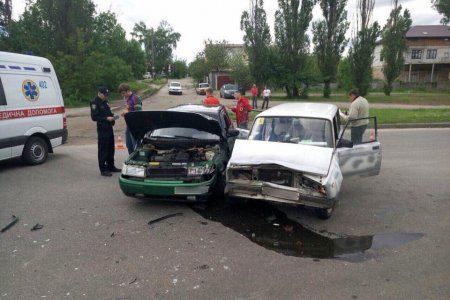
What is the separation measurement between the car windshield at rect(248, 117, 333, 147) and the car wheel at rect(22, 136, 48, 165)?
5408 mm

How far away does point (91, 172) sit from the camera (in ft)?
25.4

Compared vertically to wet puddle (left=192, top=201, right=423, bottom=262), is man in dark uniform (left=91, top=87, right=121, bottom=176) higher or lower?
higher

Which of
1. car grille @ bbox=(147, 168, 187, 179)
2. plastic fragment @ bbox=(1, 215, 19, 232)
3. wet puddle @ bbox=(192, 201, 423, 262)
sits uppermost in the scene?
car grille @ bbox=(147, 168, 187, 179)

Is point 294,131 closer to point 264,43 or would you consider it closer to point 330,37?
point 264,43

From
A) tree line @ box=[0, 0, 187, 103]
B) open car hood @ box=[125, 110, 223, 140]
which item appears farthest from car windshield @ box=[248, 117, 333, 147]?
tree line @ box=[0, 0, 187, 103]

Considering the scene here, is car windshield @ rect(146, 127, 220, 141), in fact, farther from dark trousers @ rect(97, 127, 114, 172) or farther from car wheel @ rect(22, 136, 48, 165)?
car wheel @ rect(22, 136, 48, 165)

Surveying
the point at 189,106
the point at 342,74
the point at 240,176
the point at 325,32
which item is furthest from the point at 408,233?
the point at 342,74

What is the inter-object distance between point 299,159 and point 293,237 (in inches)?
40.7

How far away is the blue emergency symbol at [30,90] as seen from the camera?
25.5ft

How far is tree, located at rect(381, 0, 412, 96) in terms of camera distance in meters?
35.4

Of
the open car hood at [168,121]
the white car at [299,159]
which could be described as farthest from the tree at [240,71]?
the white car at [299,159]

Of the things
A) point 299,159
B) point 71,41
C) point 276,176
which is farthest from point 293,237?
point 71,41

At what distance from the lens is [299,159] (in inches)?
186

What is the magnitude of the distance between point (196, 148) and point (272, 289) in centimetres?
310
